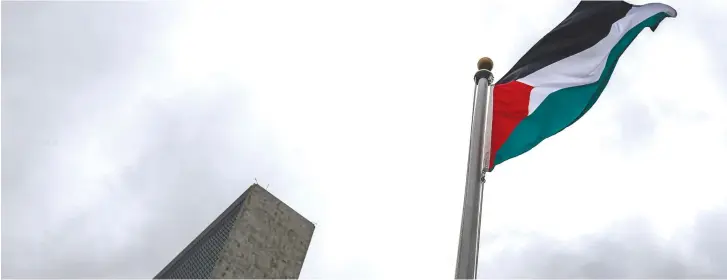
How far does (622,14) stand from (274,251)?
39.3 ft

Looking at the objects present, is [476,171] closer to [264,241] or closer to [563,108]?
[563,108]

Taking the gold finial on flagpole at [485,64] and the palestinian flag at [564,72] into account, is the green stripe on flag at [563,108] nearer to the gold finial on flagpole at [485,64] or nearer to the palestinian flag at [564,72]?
the palestinian flag at [564,72]

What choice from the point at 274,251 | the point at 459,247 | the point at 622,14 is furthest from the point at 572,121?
the point at 274,251

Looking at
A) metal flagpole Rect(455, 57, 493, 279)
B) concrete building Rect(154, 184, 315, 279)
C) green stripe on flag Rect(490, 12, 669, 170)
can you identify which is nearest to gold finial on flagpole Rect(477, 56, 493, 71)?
metal flagpole Rect(455, 57, 493, 279)

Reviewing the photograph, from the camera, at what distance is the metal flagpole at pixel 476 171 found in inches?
300

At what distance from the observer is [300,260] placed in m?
18.8

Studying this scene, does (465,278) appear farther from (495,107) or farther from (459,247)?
(495,107)

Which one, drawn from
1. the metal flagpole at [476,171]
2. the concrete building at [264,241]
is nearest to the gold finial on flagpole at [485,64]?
the metal flagpole at [476,171]

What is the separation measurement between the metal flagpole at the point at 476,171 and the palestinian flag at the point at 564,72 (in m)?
0.25

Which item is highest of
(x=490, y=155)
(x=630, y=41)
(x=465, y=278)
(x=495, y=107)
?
(x=630, y=41)

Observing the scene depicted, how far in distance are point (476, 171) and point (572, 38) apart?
3445 millimetres

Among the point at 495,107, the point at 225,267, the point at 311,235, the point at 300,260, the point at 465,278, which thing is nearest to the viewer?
the point at 465,278

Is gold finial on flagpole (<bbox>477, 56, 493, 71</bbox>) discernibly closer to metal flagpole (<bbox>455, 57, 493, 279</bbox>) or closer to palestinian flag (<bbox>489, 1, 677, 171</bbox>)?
metal flagpole (<bbox>455, 57, 493, 279</bbox>)

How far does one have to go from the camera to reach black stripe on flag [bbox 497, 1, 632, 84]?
1020 cm
